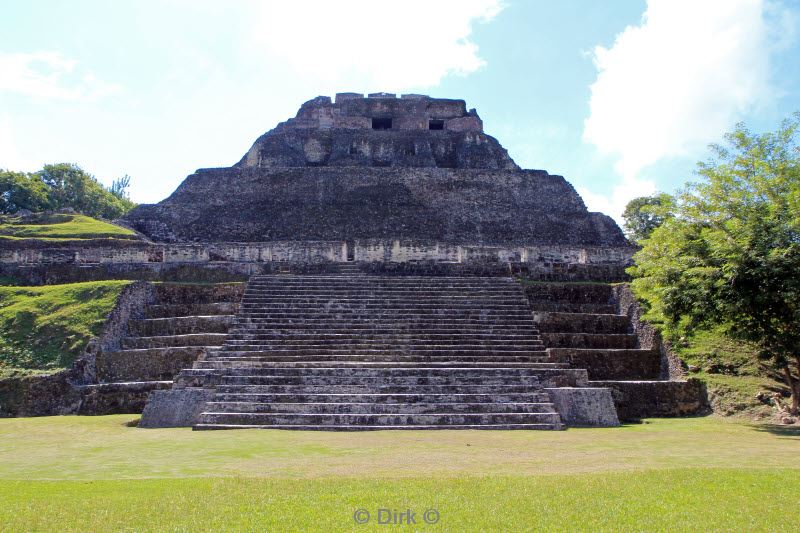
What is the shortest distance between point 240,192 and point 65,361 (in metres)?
12.0

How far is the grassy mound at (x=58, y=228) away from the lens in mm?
18172

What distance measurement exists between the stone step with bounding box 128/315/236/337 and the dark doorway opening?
60.7 feet

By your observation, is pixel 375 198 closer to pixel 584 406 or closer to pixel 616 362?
pixel 616 362

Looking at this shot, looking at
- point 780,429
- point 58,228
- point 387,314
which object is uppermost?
point 58,228

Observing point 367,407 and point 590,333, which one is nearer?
point 367,407

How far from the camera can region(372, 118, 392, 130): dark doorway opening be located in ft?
94.4

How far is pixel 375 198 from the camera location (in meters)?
21.5

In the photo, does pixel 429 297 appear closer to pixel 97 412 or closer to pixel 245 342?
pixel 245 342

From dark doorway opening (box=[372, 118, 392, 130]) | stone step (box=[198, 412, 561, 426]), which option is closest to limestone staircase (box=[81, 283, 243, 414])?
stone step (box=[198, 412, 561, 426])

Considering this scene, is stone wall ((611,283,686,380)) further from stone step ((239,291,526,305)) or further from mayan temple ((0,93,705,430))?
stone step ((239,291,526,305))

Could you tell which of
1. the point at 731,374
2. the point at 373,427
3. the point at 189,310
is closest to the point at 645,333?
the point at 731,374

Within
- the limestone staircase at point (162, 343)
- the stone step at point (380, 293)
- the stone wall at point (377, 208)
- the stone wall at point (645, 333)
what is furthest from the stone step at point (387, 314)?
the stone wall at point (377, 208)

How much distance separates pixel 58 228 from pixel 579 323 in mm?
15443

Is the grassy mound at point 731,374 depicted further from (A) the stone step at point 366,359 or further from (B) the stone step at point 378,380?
(B) the stone step at point 378,380
